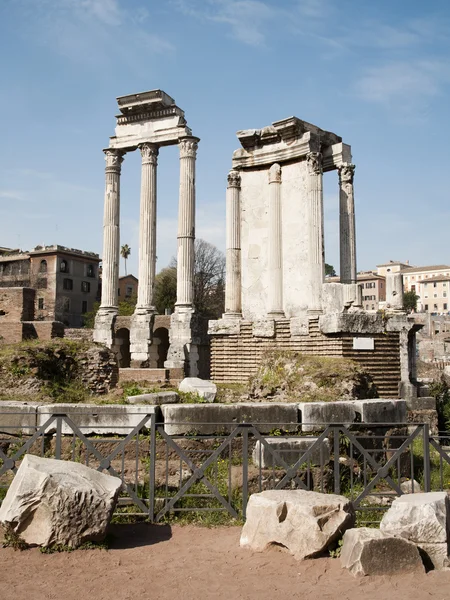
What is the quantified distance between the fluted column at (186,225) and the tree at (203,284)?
15.6m

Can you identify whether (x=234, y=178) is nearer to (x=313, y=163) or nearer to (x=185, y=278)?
(x=313, y=163)

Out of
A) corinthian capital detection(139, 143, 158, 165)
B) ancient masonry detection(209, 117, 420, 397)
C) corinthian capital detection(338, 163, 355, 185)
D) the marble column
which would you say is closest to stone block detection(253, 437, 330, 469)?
ancient masonry detection(209, 117, 420, 397)

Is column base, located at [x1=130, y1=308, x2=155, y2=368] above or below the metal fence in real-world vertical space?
above

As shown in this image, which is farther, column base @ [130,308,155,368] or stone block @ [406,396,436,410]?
column base @ [130,308,155,368]

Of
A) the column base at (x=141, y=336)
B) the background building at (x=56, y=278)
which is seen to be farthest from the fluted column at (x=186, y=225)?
the background building at (x=56, y=278)

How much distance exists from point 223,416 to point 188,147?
24.2 metres

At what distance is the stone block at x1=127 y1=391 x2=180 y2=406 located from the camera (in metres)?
8.35

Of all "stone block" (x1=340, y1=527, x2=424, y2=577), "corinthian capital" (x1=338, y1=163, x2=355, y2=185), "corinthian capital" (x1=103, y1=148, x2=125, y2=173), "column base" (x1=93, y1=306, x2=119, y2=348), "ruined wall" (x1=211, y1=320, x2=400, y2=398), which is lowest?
"stone block" (x1=340, y1=527, x2=424, y2=577)

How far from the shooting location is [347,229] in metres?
15.9

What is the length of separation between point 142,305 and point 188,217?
15.3ft

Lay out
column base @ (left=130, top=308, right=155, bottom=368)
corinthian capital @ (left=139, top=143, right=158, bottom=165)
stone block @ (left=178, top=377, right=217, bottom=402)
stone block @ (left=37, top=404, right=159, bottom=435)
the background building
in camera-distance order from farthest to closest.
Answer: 1. the background building
2. corinthian capital @ (left=139, top=143, right=158, bottom=165)
3. column base @ (left=130, top=308, right=155, bottom=368)
4. stone block @ (left=178, top=377, right=217, bottom=402)
5. stone block @ (left=37, top=404, right=159, bottom=435)

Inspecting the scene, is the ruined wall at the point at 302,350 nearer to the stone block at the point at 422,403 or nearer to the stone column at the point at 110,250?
the stone block at the point at 422,403

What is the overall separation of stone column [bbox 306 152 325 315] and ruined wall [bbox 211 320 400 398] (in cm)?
87

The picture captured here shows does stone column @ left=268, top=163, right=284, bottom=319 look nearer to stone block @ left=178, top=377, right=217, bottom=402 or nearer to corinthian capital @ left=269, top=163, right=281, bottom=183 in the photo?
corinthian capital @ left=269, top=163, right=281, bottom=183
